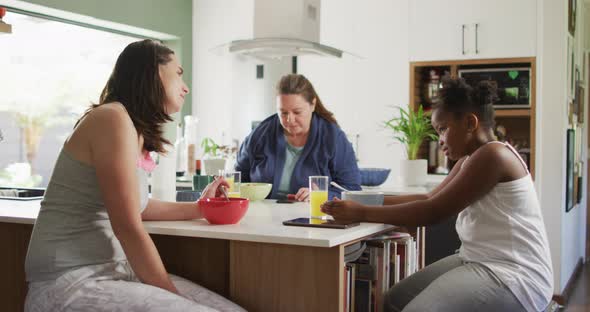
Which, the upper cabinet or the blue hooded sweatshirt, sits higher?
the upper cabinet

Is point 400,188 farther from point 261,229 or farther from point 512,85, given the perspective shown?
point 261,229

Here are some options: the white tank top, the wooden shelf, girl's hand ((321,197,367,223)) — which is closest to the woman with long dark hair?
girl's hand ((321,197,367,223))

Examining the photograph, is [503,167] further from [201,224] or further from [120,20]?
[120,20]

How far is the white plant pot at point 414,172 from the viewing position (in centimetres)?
399

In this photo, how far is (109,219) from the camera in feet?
5.39

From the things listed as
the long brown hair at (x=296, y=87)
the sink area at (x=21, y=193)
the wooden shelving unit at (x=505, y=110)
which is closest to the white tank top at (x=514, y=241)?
the long brown hair at (x=296, y=87)

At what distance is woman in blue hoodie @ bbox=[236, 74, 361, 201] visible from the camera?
2891 millimetres

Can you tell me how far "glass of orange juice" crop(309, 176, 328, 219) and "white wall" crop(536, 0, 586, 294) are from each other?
2.78m

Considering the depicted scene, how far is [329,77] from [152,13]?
149cm

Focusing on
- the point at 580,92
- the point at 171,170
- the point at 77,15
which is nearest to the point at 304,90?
the point at 171,170

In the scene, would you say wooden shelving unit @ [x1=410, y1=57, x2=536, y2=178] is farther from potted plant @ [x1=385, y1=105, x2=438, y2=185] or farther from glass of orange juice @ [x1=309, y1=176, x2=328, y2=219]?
glass of orange juice @ [x1=309, y1=176, x2=328, y2=219]

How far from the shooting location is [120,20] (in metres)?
4.61

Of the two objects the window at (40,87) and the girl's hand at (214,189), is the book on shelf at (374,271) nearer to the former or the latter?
the girl's hand at (214,189)

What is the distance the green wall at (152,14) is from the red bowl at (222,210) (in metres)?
2.68
